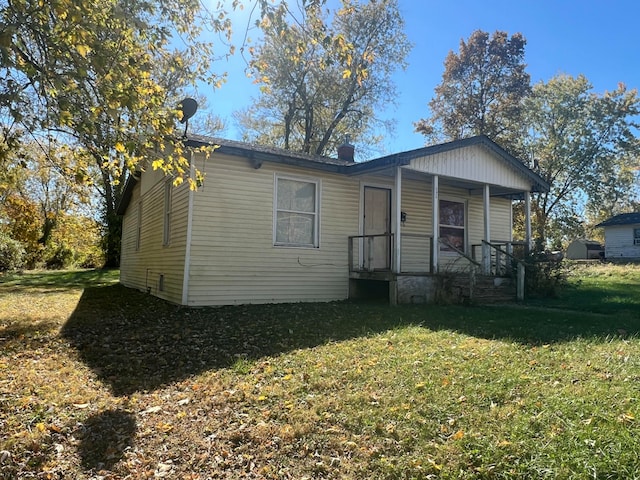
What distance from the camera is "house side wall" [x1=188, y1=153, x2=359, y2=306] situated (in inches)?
344

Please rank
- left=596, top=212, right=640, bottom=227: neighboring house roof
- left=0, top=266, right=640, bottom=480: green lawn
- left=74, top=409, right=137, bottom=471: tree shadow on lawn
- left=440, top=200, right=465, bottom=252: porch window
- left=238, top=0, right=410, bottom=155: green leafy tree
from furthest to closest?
left=596, top=212, right=640, bottom=227: neighboring house roof < left=238, top=0, right=410, bottom=155: green leafy tree < left=440, top=200, right=465, bottom=252: porch window < left=74, top=409, right=137, bottom=471: tree shadow on lawn < left=0, top=266, right=640, bottom=480: green lawn

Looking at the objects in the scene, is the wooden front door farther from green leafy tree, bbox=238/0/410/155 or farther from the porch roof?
green leafy tree, bbox=238/0/410/155

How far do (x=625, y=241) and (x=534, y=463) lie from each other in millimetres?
34357

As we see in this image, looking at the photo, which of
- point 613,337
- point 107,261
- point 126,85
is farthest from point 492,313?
point 107,261

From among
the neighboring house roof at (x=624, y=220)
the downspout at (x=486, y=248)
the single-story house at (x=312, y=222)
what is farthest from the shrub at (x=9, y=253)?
the neighboring house roof at (x=624, y=220)

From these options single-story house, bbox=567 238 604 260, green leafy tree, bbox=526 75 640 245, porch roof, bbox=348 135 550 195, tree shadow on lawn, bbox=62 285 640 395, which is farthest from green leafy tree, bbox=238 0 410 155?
single-story house, bbox=567 238 604 260

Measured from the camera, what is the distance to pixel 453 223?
12.6 m

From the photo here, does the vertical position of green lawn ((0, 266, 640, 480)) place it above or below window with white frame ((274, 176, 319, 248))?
below

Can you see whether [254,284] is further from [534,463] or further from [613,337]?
[534,463]

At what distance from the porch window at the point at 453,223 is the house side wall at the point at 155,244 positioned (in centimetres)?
688

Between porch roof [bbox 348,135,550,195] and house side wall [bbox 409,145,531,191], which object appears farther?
house side wall [bbox 409,145,531,191]

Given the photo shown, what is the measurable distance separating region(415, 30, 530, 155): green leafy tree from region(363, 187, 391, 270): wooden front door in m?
19.7

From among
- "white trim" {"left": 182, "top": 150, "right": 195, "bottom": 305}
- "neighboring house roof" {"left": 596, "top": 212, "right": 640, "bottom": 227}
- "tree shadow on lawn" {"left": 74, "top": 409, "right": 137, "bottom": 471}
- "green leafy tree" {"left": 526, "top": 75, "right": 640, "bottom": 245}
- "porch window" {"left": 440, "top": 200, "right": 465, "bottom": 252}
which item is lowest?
"tree shadow on lawn" {"left": 74, "top": 409, "right": 137, "bottom": 471}

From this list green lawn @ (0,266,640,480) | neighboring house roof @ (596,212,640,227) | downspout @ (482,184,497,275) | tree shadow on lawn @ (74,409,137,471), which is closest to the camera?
green lawn @ (0,266,640,480)
